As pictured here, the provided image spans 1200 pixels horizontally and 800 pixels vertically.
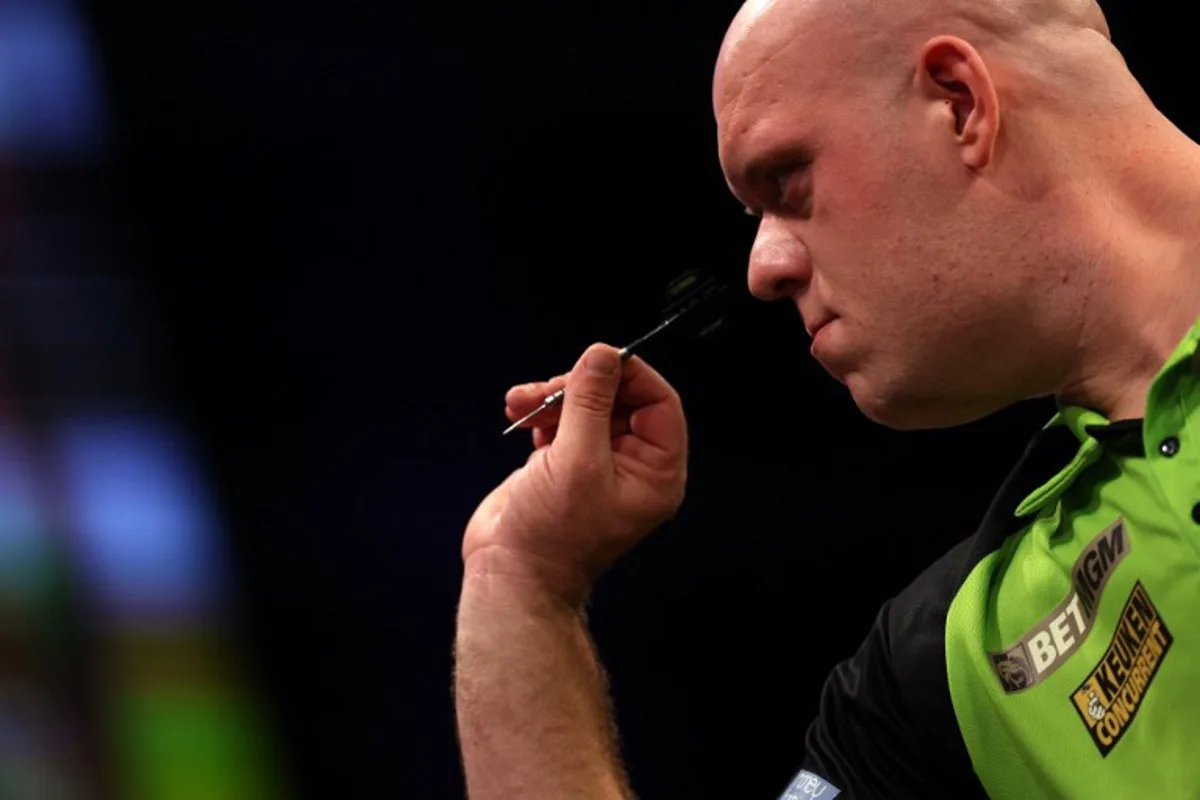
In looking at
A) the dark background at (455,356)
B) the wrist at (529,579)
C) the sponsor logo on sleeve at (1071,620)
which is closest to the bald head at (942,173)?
the sponsor logo on sleeve at (1071,620)

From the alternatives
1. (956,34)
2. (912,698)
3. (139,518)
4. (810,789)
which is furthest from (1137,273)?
(139,518)

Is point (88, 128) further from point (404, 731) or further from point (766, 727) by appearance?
point (766, 727)

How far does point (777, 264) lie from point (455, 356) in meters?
0.87

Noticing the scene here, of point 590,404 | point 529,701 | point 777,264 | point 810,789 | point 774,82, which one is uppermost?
point 774,82

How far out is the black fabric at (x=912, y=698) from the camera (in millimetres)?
1064

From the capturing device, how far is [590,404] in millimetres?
1125

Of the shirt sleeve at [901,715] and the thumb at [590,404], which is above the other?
the thumb at [590,404]

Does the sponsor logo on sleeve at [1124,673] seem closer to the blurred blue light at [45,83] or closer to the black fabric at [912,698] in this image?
the black fabric at [912,698]

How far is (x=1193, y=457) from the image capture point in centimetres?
85

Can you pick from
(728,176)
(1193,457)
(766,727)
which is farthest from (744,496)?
(1193,457)

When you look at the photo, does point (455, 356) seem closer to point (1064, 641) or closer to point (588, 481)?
point (588, 481)

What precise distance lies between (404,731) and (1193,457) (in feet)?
3.70

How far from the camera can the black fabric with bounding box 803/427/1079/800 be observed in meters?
1.06

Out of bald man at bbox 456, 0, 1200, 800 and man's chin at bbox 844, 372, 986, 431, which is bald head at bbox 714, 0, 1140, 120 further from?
man's chin at bbox 844, 372, 986, 431
